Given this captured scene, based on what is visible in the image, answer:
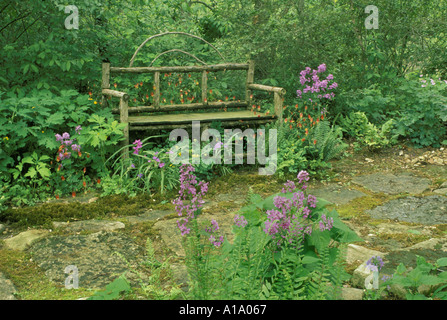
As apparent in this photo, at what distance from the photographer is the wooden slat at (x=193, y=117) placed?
614 centimetres

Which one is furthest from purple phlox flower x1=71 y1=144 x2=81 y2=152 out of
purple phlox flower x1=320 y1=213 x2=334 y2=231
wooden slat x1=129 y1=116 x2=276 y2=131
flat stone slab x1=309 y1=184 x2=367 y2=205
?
purple phlox flower x1=320 y1=213 x2=334 y2=231

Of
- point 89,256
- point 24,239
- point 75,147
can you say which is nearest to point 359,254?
point 89,256

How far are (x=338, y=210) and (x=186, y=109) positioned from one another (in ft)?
9.13

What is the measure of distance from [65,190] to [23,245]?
1.51 meters

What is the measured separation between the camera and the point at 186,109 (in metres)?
6.85

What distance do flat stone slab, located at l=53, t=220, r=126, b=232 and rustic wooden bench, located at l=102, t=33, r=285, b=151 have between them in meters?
1.47

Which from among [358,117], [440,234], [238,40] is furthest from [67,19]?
[440,234]

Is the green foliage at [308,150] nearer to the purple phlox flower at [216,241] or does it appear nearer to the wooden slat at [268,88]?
the wooden slat at [268,88]

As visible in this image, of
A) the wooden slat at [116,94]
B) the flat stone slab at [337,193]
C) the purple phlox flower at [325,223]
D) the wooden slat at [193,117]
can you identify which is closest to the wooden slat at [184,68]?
the wooden slat at [116,94]

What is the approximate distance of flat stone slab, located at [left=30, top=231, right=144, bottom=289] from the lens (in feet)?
11.5

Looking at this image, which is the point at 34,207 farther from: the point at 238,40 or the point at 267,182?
the point at 238,40

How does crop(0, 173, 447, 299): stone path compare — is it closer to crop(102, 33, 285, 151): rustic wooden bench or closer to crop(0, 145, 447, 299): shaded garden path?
crop(0, 145, 447, 299): shaded garden path

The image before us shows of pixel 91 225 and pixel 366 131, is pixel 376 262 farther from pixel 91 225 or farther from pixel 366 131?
pixel 366 131

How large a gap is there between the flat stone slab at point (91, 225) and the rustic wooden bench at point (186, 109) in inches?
57.7
